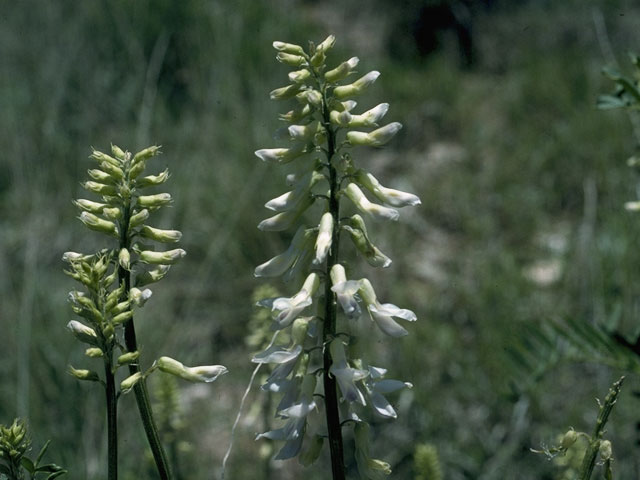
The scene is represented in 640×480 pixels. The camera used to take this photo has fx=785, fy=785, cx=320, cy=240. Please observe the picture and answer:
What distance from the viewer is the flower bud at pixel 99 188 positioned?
1.59m

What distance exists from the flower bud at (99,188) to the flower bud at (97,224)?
0.17 feet

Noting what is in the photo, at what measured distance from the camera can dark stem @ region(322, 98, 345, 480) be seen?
1.58m

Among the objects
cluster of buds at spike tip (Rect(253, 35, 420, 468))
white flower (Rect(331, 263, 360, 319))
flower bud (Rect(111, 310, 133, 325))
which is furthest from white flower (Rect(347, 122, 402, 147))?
flower bud (Rect(111, 310, 133, 325))

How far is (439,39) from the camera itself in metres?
7.64

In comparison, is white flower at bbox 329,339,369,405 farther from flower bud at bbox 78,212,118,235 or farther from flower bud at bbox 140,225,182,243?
flower bud at bbox 78,212,118,235

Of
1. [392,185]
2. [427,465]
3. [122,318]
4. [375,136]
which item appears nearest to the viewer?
[122,318]

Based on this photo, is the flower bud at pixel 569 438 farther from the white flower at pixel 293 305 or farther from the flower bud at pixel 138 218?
the flower bud at pixel 138 218

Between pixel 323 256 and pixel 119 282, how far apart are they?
1.39ft

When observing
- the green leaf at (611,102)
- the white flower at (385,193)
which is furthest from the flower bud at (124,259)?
the green leaf at (611,102)

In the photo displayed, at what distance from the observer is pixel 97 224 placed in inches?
62.8

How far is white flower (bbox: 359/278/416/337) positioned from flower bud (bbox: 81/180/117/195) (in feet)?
1.86

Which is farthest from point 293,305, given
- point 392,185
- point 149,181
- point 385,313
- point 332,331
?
point 392,185

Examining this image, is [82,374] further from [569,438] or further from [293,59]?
[569,438]

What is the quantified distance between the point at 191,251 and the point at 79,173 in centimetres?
107
